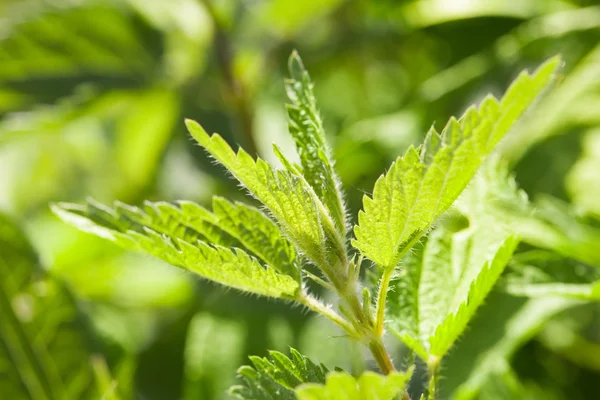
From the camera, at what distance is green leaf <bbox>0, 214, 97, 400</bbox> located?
86cm

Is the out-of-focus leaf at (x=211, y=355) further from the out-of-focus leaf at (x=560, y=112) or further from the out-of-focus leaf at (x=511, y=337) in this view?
the out-of-focus leaf at (x=560, y=112)

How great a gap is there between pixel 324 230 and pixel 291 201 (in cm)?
4

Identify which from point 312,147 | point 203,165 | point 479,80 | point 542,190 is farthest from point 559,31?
point 312,147

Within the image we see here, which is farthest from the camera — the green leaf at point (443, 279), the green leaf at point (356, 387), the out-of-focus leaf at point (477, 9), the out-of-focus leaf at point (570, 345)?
the out-of-focus leaf at point (477, 9)

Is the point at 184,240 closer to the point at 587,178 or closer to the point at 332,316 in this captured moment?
the point at 332,316

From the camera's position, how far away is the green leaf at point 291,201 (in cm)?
42

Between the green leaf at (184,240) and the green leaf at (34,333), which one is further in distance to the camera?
the green leaf at (34,333)

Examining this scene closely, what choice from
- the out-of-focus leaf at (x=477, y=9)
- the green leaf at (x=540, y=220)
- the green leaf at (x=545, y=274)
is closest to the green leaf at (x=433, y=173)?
the green leaf at (x=540, y=220)

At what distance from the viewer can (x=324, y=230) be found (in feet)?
1.51

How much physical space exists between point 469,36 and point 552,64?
2.73 feet

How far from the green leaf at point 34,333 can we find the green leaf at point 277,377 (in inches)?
20.4

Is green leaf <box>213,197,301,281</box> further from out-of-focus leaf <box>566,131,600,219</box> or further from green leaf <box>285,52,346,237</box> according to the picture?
out-of-focus leaf <box>566,131,600,219</box>

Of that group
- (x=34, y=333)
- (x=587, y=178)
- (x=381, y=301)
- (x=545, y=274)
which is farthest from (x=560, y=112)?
(x=34, y=333)

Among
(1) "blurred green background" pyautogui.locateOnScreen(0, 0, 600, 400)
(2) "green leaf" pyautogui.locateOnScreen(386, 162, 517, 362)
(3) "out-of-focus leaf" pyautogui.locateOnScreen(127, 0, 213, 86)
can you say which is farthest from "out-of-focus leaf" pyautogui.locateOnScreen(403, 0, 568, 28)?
(2) "green leaf" pyautogui.locateOnScreen(386, 162, 517, 362)
